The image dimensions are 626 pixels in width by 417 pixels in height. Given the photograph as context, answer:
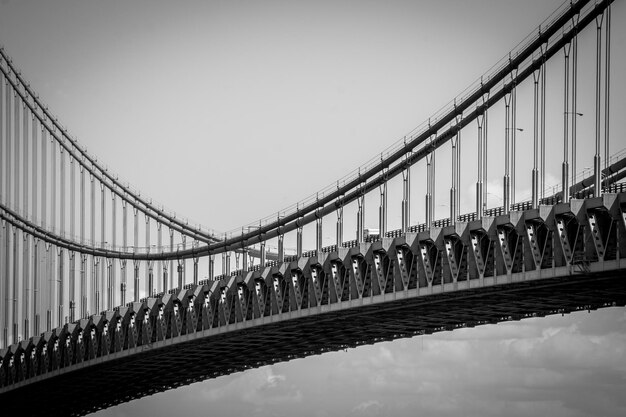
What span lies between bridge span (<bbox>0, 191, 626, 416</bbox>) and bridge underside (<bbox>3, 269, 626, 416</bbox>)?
0.09 meters

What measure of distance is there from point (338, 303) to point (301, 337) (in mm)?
12534

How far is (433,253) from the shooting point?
7262 centimetres

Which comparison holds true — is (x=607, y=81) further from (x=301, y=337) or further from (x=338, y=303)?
(x=301, y=337)

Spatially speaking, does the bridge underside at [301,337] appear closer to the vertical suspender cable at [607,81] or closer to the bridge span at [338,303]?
the bridge span at [338,303]

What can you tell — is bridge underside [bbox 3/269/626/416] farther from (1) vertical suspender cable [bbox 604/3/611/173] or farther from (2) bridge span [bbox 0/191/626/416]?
(1) vertical suspender cable [bbox 604/3/611/173]

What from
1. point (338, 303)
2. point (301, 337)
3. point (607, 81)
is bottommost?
point (301, 337)

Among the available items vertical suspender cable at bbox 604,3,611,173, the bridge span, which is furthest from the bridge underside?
vertical suspender cable at bbox 604,3,611,173

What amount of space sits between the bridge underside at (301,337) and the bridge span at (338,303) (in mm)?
92

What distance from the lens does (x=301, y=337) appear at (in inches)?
3602

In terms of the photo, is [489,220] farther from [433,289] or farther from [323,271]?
[323,271]

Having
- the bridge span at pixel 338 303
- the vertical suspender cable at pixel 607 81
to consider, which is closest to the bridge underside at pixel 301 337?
the bridge span at pixel 338 303

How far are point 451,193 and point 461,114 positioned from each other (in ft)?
15.0

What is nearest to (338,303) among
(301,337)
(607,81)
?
(301,337)

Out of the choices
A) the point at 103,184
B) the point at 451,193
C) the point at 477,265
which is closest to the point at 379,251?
the point at 451,193
